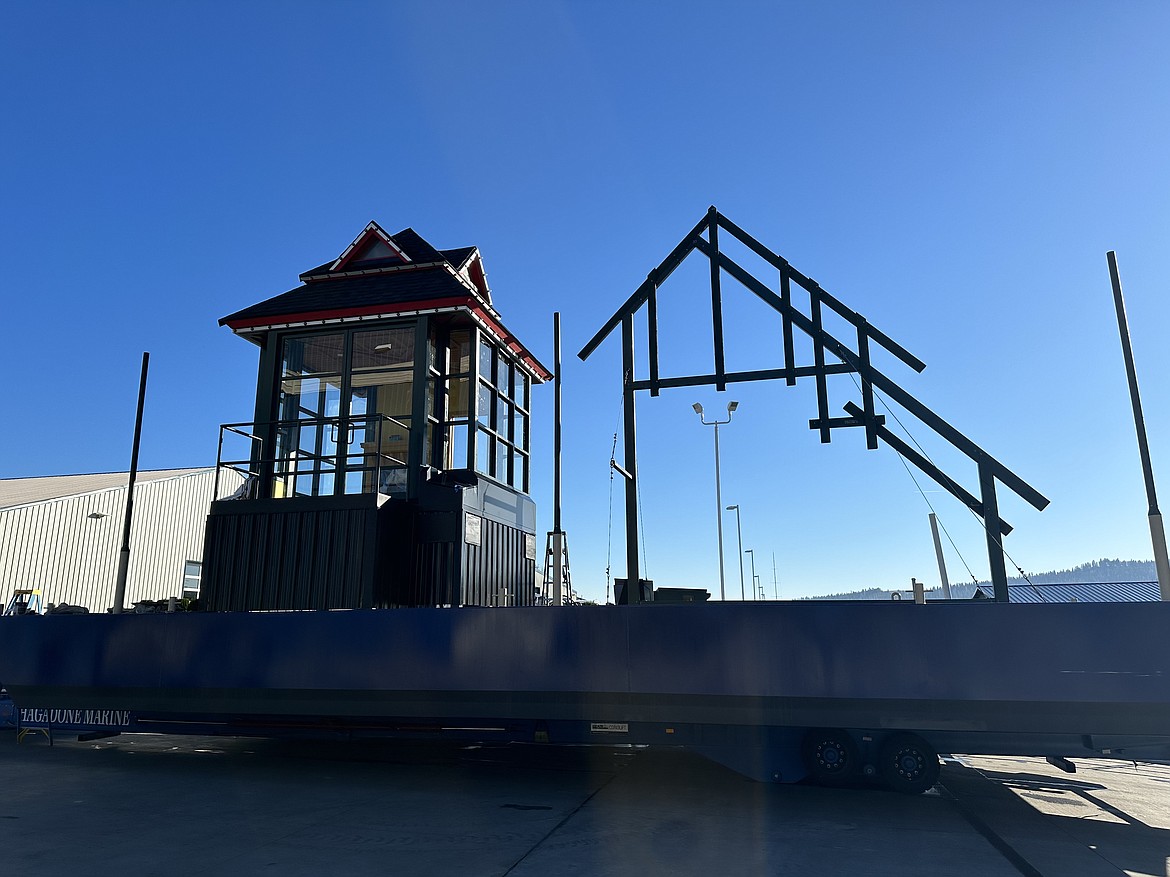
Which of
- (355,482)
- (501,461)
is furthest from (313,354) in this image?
(501,461)

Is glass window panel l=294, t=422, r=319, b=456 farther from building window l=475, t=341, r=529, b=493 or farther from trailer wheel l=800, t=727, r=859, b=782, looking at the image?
trailer wheel l=800, t=727, r=859, b=782

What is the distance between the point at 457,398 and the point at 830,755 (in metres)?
6.33

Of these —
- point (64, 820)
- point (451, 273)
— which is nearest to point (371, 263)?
point (451, 273)

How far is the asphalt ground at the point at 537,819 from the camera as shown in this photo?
5.45 m

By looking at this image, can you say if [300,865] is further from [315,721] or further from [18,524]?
[18,524]

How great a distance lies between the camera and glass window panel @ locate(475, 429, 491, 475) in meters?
10.2

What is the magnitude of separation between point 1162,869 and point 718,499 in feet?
74.5

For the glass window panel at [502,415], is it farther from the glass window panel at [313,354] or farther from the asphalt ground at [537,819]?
the asphalt ground at [537,819]

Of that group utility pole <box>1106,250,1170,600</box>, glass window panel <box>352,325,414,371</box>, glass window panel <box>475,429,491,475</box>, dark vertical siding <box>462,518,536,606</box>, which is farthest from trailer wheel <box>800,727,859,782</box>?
glass window panel <box>352,325,414,371</box>

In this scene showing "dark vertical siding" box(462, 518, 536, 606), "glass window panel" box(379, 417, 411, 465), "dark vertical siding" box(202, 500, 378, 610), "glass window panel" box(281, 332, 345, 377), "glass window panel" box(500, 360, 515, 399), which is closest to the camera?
"dark vertical siding" box(202, 500, 378, 610)

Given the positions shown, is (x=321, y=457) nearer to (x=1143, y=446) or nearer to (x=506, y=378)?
(x=506, y=378)

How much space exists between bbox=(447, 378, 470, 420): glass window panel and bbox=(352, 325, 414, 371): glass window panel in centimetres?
69

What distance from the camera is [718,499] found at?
2822 cm

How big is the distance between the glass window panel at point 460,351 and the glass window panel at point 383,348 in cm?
61
